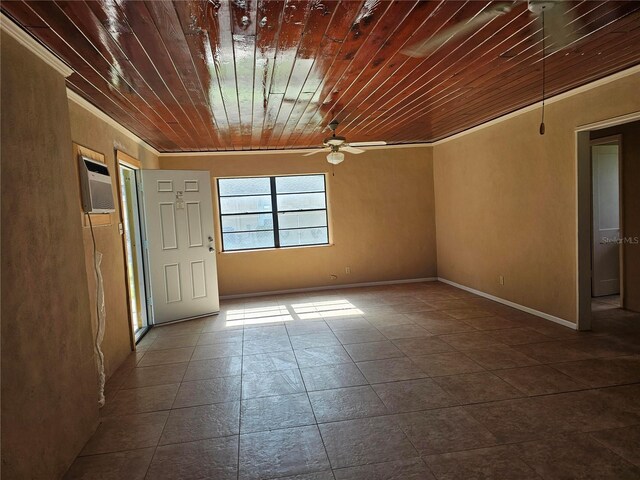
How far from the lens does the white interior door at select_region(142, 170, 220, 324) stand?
17.1 feet

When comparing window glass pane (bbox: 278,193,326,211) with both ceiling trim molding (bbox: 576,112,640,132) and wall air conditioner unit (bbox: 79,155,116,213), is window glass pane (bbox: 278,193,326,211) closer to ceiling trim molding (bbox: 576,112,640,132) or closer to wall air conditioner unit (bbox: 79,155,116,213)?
wall air conditioner unit (bbox: 79,155,116,213)

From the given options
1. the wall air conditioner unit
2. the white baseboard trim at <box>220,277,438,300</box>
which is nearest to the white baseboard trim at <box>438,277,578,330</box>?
the white baseboard trim at <box>220,277,438,300</box>

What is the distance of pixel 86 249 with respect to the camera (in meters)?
3.29

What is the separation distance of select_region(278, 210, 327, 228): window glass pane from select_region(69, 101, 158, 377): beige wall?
2936 mm

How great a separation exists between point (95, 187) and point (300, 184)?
12.8 ft

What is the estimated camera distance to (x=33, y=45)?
7.34 feet

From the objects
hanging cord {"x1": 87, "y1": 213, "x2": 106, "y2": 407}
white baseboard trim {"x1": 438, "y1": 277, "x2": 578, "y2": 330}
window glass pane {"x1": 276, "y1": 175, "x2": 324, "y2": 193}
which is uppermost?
window glass pane {"x1": 276, "y1": 175, "x2": 324, "y2": 193}

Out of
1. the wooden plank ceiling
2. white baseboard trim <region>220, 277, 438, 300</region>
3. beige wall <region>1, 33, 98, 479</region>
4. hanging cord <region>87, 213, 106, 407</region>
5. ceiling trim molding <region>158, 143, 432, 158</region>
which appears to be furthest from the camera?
white baseboard trim <region>220, 277, 438, 300</region>

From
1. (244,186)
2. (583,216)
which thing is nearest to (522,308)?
(583,216)

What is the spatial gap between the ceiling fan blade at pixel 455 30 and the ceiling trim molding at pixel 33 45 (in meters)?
2.16

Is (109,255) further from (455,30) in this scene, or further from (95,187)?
(455,30)

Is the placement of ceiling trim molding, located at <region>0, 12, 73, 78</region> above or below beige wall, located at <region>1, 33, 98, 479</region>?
above

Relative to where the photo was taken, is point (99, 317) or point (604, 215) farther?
point (604, 215)

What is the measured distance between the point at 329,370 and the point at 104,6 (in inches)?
117
